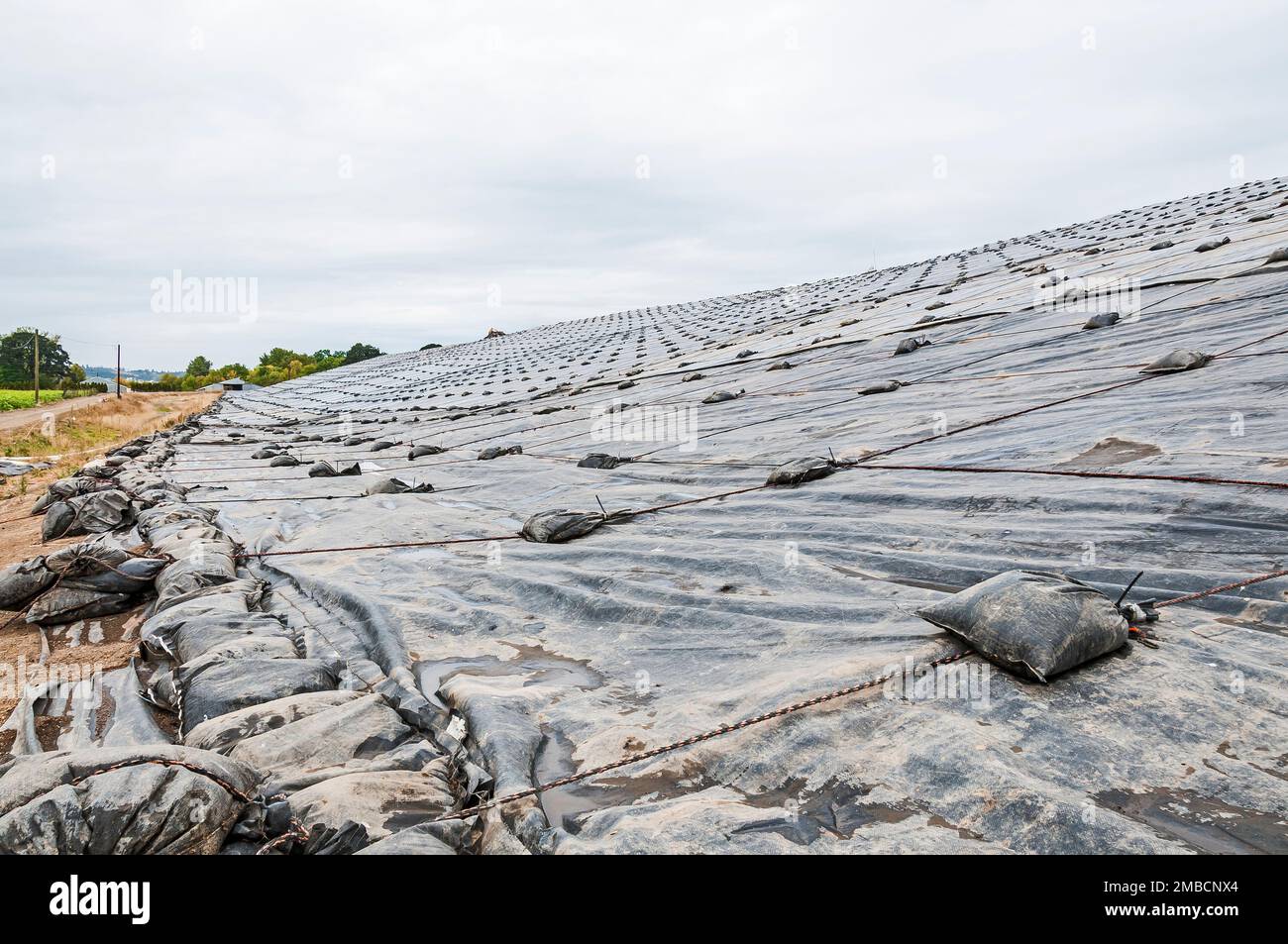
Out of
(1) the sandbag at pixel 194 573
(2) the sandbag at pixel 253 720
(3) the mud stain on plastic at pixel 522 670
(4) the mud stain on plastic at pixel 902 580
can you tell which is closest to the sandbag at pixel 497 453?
(1) the sandbag at pixel 194 573

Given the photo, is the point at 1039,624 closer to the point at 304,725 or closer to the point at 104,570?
the point at 304,725

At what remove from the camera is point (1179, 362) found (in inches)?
170

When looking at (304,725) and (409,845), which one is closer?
(409,845)

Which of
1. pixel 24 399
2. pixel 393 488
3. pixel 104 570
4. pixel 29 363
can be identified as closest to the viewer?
pixel 104 570

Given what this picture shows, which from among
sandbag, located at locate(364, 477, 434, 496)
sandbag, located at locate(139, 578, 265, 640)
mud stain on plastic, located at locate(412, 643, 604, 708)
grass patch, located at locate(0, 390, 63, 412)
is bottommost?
mud stain on plastic, located at locate(412, 643, 604, 708)

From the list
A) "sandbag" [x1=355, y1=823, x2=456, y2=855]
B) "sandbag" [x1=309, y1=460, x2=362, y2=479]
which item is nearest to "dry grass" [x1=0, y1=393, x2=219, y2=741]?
"sandbag" [x1=355, y1=823, x2=456, y2=855]

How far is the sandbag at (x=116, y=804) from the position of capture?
1.53m

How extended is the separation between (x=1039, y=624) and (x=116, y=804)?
7.72ft

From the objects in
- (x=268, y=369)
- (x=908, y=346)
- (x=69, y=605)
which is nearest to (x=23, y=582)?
(x=69, y=605)

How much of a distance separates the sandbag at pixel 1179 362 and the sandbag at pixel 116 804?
17.1 feet

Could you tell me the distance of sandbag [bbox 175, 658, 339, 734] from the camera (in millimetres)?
2488

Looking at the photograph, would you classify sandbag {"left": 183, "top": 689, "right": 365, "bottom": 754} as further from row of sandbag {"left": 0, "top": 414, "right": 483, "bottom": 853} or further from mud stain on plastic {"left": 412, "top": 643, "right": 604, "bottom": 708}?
mud stain on plastic {"left": 412, "top": 643, "right": 604, "bottom": 708}

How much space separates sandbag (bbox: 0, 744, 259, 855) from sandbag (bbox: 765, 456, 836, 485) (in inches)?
127

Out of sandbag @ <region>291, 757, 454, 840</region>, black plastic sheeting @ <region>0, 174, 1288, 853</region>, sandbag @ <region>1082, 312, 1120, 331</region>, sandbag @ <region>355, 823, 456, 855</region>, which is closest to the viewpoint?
sandbag @ <region>355, 823, 456, 855</region>
